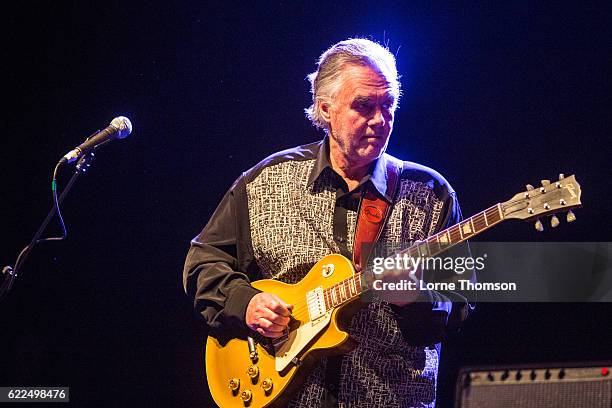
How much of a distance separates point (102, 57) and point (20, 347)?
2020 millimetres

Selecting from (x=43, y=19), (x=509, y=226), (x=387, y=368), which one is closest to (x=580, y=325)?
(x=509, y=226)

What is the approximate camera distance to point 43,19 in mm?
5207

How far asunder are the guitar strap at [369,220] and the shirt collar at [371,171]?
0.02 m

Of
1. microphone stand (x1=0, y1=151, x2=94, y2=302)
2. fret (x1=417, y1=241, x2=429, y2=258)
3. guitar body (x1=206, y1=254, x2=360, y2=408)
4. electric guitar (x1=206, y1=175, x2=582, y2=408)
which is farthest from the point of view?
microphone stand (x1=0, y1=151, x2=94, y2=302)

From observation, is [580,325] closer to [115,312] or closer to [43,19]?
[115,312]

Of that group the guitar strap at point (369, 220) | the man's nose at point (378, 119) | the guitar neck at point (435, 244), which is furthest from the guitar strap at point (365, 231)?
the man's nose at point (378, 119)

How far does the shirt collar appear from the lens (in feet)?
11.2

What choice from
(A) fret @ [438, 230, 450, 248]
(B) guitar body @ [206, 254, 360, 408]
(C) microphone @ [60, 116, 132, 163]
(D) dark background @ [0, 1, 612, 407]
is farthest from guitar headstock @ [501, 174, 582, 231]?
(C) microphone @ [60, 116, 132, 163]

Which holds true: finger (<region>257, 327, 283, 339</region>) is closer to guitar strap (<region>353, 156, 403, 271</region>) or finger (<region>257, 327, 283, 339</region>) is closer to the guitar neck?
the guitar neck

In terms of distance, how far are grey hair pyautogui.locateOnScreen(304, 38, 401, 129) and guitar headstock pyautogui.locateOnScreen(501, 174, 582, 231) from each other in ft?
2.96

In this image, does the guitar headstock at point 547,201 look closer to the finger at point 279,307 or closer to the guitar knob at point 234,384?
the finger at point 279,307

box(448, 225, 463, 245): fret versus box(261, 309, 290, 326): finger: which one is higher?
box(448, 225, 463, 245): fret

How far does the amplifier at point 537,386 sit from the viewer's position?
1.87 metres

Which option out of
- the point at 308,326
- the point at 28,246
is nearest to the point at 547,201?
the point at 308,326
